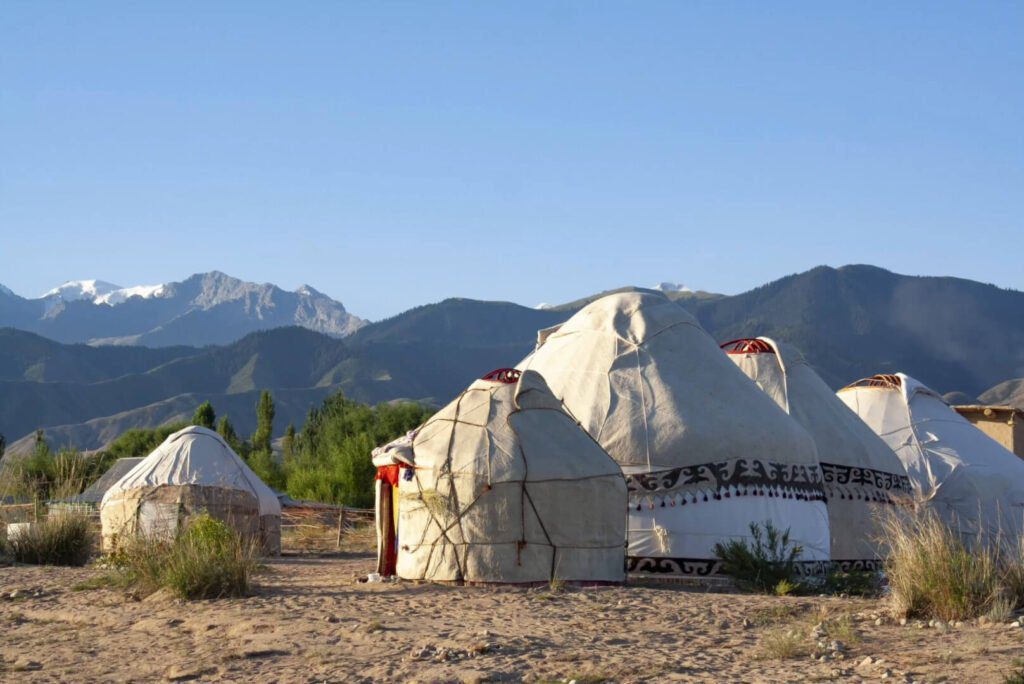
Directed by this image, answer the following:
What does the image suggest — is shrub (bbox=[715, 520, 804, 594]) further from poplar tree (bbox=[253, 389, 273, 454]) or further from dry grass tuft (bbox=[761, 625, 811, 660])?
poplar tree (bbox=[253, 389, 273, 454])

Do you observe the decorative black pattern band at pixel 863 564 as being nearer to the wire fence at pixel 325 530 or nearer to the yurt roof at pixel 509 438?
the yurt roof at pixel 509 438

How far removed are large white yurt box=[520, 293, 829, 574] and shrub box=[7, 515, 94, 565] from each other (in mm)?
5680

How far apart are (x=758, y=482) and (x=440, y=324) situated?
17164 centimetres

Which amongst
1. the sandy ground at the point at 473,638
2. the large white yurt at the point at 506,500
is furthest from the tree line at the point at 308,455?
the sandy ground at the point at 473,638

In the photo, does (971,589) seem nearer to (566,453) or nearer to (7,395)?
(566,453)

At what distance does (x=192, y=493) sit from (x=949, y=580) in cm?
1146

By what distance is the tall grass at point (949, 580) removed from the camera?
8.33m

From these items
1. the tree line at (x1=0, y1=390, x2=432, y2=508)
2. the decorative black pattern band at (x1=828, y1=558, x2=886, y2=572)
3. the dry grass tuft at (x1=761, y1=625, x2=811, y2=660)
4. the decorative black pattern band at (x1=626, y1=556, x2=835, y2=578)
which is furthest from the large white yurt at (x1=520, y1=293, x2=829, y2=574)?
the tree line at (x1=0, y1=390, x2=432, y2=508)

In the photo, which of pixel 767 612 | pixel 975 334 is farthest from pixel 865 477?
pixel 975 334

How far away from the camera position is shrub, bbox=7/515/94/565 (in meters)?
14.5

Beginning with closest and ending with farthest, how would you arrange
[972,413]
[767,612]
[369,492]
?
[767,612]
[972,413]
[369,492]

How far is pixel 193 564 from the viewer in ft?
33.0

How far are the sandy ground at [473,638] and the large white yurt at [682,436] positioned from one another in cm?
171

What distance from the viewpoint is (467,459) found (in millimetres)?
11078
